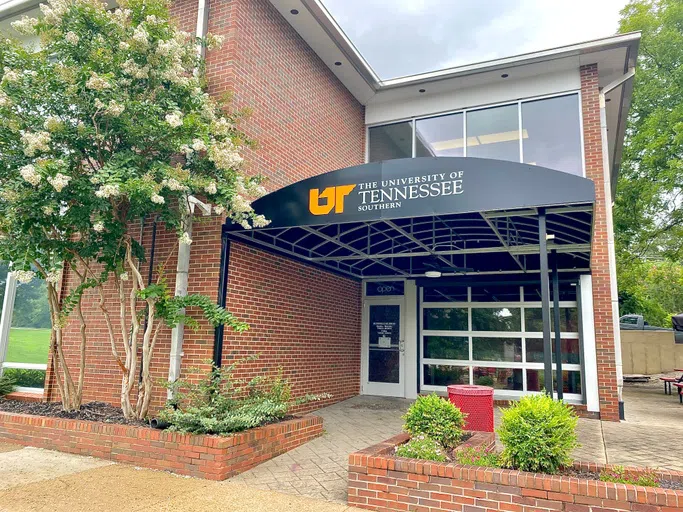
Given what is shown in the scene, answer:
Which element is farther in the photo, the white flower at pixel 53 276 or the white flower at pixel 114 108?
the white flower at pixel 53 276

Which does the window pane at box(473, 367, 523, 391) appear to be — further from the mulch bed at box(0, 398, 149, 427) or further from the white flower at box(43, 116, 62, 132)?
the white flower at box(43, 116, 62, 132)

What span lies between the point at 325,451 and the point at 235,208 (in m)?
3.23

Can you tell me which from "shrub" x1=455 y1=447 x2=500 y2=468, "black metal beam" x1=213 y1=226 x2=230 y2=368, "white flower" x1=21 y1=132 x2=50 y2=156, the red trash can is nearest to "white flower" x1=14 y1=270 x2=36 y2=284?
"white flower" x1=21 y1=132 x2=50 y2=156

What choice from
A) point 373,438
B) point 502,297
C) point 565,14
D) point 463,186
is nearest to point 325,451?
point 373,438

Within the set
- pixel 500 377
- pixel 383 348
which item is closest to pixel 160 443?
pixel 383 348

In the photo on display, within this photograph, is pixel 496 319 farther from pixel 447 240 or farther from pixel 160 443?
pixel 160 443

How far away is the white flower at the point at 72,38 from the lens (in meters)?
5.86

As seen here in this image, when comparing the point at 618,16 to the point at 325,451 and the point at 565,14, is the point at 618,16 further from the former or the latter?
the point at 325,451

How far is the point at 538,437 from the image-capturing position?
4.06 metres

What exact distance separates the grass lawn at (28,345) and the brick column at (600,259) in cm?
954

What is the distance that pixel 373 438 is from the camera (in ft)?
22.6

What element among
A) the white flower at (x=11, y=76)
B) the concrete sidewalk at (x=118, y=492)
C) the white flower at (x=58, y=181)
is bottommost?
the concrete sidewalk at (x=118, y=492)

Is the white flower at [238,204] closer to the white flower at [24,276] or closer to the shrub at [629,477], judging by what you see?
the white flower at [24,276]

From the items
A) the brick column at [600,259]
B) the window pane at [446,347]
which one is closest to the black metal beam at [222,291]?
the window pane at [446,347]
